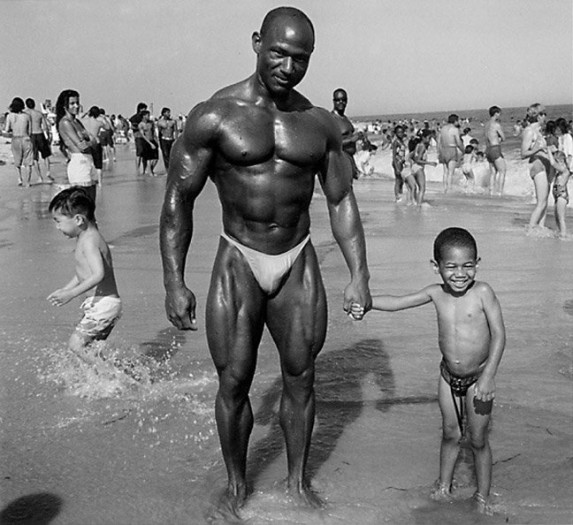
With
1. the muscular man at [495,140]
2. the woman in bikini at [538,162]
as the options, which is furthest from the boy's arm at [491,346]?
the muscular man at [495,140]

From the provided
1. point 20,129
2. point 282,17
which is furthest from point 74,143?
point 20,129

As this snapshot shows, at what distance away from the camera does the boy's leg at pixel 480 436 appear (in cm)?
337

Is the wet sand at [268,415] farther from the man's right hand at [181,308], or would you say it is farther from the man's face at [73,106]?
the man's face at [73,106]

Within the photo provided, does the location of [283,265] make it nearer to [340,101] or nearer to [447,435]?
[447,435]

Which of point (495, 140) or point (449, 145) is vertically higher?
point (495, 140)

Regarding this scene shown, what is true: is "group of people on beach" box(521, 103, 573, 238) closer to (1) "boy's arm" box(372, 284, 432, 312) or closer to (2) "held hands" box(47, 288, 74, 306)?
(1) "boy's arm" box(372, 284, 432, 312)

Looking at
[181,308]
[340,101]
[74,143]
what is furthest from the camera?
[74,143]

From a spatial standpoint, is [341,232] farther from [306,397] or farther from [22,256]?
[22,256]

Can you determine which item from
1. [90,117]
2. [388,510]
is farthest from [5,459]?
[90,117]

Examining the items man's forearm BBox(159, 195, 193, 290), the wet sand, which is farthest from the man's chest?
the wet sand

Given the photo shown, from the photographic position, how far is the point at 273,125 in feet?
10.6

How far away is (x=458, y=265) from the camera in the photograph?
3396mm

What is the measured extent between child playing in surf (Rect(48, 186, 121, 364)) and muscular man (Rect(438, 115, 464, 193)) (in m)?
13.8

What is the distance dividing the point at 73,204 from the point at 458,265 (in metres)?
2.72
